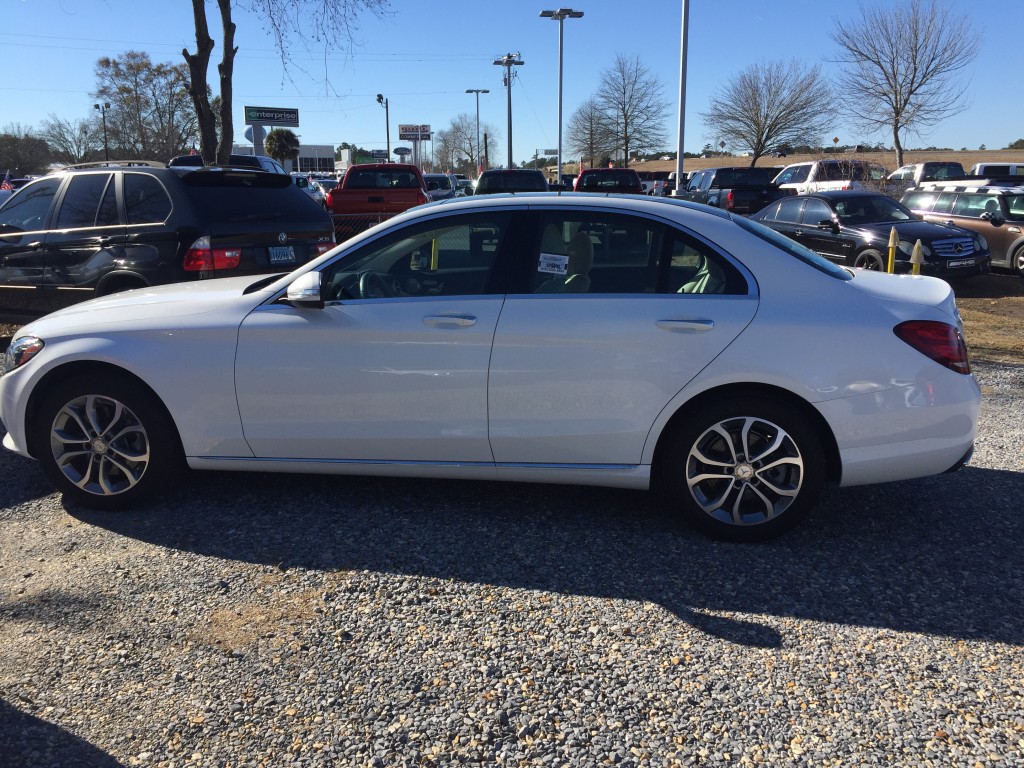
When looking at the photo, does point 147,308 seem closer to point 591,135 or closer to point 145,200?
point 145,200

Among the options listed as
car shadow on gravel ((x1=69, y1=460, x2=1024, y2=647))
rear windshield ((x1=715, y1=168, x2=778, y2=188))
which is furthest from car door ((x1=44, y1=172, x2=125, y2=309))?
rear windshield ((x1=715, y1=168, x2=778, y2=188))

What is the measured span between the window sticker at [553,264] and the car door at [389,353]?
0.60 ft

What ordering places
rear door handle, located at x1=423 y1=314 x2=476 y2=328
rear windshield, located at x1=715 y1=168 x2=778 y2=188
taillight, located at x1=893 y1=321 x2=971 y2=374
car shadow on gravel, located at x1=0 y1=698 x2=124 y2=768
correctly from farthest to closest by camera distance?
rear windshield, located at x1=715 y1=168 x2=778 y2=188 → rear door handle, located at x1=423 y1=314 x2=476 y2=328 → taillight, located at x1=893 y1=321 x2=971 y2=374 → car shadow on gravel, located at x1=0 y1=698 x2=124 y2=768

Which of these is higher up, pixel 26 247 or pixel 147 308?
pixel 26 247

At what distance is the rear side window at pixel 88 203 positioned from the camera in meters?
7.21

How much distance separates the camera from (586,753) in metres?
2.54

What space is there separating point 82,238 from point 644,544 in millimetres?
5882

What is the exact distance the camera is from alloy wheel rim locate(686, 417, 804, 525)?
3.82 metres

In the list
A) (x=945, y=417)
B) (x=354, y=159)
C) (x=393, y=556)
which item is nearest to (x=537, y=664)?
(x=393, y=556)

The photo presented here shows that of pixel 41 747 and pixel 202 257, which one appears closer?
pixel 41 747

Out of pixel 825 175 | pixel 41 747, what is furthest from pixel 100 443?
pixel 825 175

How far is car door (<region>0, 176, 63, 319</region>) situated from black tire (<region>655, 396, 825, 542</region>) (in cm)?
631

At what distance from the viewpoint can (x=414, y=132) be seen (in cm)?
6209

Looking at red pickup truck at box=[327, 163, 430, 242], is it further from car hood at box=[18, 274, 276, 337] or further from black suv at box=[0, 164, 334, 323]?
car hood at box=[18, 274, 276, 337]
